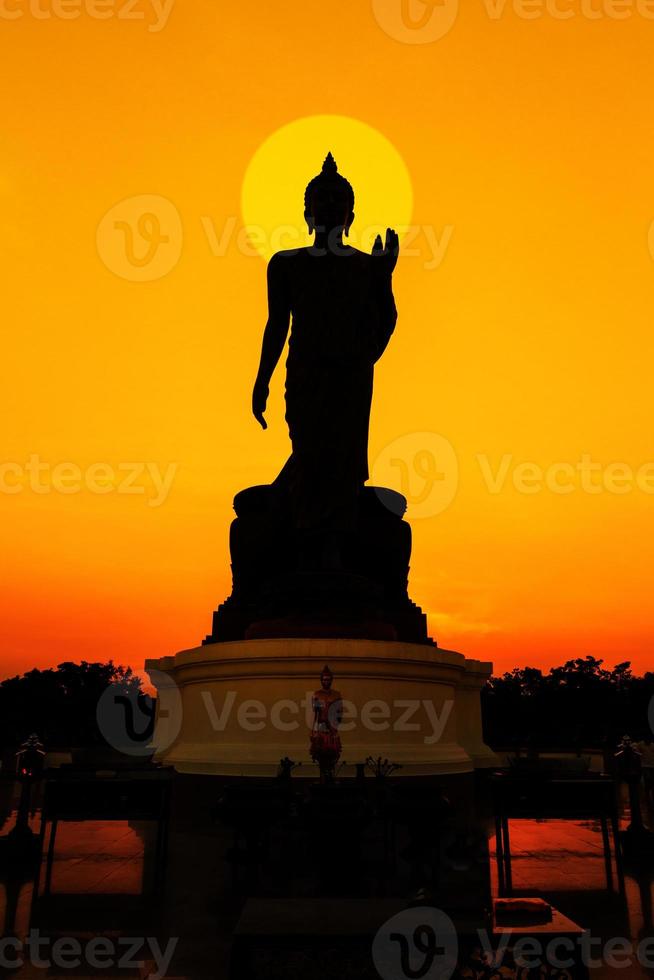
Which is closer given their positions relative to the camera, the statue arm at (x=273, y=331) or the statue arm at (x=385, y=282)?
the statue arm at (x=385, y=282)

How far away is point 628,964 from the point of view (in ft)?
18.0

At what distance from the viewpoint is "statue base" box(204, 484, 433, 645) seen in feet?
41.5

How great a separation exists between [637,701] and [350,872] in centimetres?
4499

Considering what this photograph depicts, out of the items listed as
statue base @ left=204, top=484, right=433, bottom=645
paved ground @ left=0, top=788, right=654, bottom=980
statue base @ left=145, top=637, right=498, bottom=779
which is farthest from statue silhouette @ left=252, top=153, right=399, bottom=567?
paved ground @ left=0, top=788, right=654, bottom=980

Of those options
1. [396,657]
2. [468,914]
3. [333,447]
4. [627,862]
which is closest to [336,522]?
[333,447]

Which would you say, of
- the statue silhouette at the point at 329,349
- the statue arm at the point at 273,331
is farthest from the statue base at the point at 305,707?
the statue arm at the point at 273,331

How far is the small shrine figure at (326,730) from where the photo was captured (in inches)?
316

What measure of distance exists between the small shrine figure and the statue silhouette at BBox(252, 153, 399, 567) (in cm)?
565

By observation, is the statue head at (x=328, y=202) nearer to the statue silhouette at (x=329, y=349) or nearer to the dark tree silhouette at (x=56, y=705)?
the statue silhouette at (x=329, y=349)

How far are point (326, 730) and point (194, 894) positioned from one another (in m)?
1.93

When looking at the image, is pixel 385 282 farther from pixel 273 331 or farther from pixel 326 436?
pixel 326 436

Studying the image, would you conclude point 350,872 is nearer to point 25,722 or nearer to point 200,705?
point 200,705

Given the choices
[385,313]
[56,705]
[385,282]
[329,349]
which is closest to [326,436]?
[329,349]

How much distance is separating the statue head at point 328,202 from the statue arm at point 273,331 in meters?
0.98
